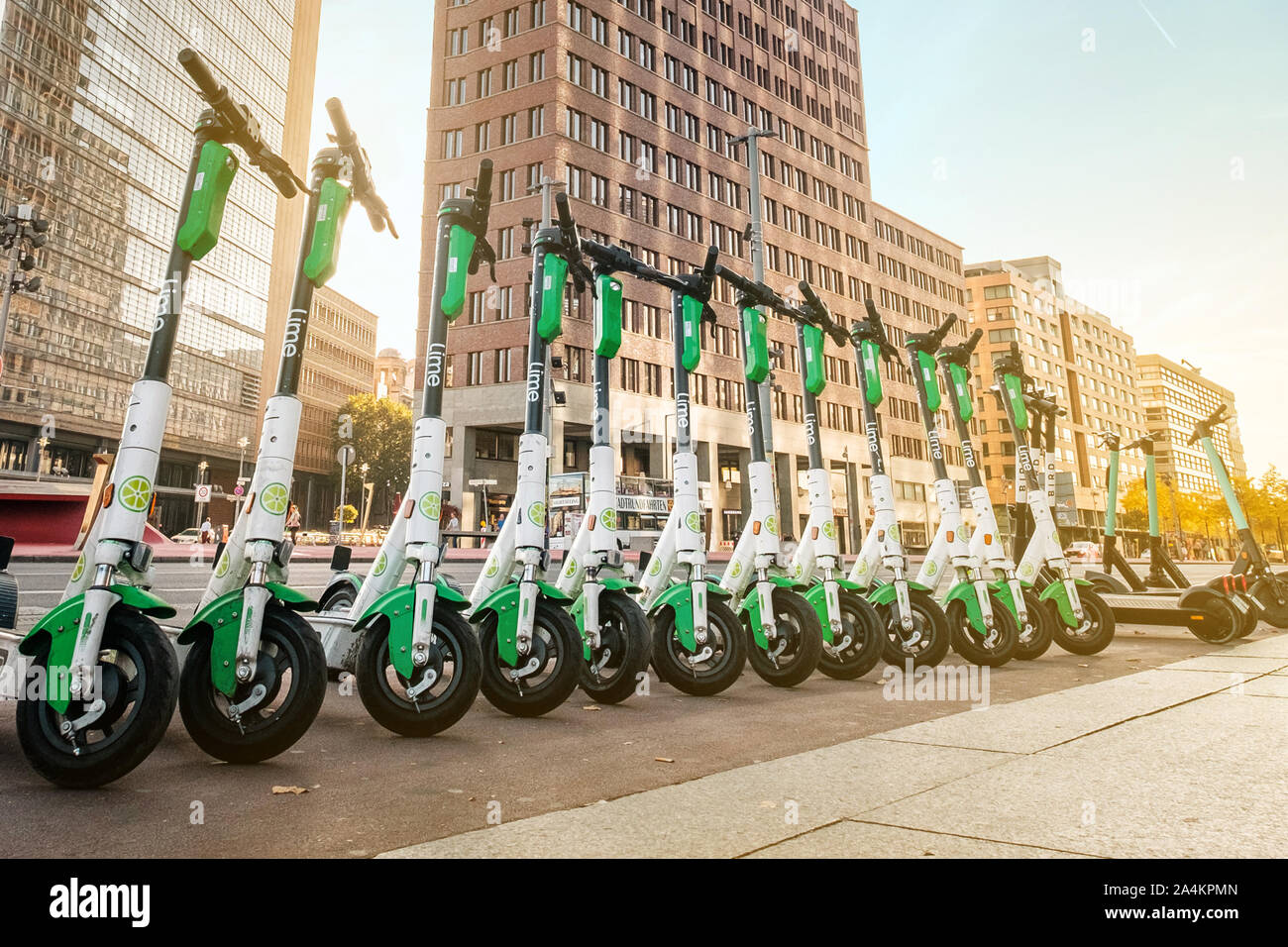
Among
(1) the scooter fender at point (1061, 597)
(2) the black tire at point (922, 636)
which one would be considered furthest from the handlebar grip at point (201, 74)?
(1) the scooter fender at point (1061, 597)

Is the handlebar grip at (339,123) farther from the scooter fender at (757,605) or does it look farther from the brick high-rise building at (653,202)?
the brick high-rise building at (653,202)

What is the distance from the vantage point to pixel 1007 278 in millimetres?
84875

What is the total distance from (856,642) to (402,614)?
423 centimetres

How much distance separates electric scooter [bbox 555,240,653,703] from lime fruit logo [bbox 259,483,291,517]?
7.55ft

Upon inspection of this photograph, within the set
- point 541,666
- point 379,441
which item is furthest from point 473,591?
point 379,441

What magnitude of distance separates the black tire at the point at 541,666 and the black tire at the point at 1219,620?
833 cm

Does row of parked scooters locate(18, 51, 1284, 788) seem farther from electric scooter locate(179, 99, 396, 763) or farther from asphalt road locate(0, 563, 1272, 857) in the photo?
asphalt road locate(0, 563, 1272, 857)

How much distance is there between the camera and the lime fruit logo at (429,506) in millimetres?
4844

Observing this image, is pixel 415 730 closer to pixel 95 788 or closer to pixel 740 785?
pixel 95 788

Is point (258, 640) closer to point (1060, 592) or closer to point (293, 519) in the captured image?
point (1060, 592)

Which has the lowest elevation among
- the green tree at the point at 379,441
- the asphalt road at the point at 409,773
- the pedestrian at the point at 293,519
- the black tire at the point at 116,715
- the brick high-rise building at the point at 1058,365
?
→ the asphalt road at the point at 409,773

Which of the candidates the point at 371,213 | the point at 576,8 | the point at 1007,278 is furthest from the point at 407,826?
the point at 1007,278

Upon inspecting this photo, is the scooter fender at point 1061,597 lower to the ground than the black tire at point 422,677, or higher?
higher
